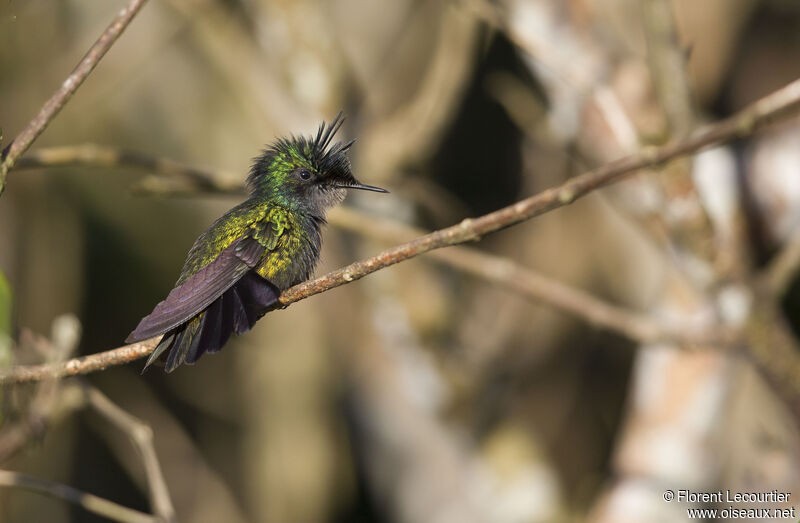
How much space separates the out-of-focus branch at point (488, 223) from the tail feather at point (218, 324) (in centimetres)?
5

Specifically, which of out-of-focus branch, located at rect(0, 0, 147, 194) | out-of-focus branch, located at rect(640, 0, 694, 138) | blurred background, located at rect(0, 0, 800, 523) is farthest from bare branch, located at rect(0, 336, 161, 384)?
out-of-focus branch, located at rect(640, 0, 694, 138)

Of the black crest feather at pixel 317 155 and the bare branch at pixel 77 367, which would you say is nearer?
the bare branch at pixel 77 367

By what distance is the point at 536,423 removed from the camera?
17.8ft

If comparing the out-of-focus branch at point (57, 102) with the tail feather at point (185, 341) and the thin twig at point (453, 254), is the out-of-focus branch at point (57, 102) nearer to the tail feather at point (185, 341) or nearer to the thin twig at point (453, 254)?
the tail feather at point (185, 341)

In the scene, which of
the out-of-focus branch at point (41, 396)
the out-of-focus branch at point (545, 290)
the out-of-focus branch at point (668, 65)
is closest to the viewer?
the out-of-focus branch at point (41, 396)

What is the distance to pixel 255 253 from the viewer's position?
196 cm

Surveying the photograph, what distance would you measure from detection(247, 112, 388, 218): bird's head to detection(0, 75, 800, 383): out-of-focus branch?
0.71 m

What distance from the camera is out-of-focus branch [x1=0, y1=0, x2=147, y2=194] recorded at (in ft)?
4.53

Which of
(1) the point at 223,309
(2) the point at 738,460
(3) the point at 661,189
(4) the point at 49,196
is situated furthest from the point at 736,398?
(4) the point at 49,196

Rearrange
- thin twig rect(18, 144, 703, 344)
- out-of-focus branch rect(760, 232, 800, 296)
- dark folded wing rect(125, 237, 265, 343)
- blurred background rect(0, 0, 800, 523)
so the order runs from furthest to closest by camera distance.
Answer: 1. blurred background rect(0, 0, 800, 523)
2. out-of-focus branch rect(760, 232, 800, 296)
3. thin twig rect(18, 144, 703, 344)
4. dark folded wing rect(125, 237, 265, 343)

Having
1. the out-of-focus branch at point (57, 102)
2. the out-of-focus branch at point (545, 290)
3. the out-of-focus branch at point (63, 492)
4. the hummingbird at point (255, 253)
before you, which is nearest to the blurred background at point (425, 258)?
the out-of-focus branch at point (545, 290)

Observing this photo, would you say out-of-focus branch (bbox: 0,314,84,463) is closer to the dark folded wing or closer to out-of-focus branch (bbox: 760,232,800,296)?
the dark folded wing

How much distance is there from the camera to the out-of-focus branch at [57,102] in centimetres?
138

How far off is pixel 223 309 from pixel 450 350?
2.55 meters
